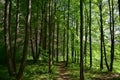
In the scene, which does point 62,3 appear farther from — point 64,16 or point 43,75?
point 43,75

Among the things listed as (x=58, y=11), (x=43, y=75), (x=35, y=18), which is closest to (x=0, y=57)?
(x=35, y=18)

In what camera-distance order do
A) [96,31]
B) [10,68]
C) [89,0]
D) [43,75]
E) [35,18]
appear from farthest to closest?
[96,31] < [35,18] < [89,0] < [43,75] < [10,68]

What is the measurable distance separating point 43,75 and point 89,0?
37.3 feet

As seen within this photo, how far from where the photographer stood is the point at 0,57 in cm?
2981

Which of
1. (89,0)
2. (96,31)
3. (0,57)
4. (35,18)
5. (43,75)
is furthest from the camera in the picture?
(96,31)

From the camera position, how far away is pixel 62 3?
101 ft

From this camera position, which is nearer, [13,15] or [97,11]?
[13,15]

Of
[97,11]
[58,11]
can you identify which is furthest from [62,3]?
[97,11]

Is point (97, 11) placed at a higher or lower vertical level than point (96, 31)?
higher

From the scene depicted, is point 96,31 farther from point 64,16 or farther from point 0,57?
point 0,57

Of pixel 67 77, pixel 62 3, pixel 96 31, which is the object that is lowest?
pixel 67 77

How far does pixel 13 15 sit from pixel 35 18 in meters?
3.02

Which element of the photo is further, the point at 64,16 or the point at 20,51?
the point at 20,51

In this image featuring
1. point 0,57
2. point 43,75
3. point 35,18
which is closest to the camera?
point 43,75
